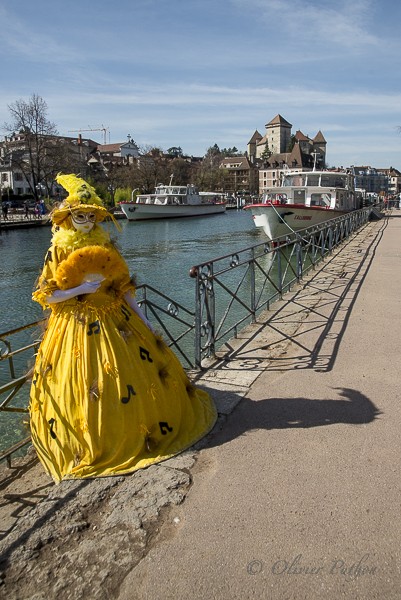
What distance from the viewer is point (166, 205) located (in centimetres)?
5116

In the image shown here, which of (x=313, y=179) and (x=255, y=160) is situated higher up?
(x=255, y=160)

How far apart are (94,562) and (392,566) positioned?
142 centimetres

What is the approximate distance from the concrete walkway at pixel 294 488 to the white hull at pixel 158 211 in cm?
A: 4411

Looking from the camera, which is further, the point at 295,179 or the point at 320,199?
the point at 295,179

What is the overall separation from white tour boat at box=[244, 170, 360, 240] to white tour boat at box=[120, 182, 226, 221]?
2422cm

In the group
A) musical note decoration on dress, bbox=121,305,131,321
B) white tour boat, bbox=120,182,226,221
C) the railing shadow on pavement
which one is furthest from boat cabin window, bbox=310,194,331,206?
white tour boat, bbox=120,182,226,221

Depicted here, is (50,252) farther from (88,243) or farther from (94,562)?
(94,562)

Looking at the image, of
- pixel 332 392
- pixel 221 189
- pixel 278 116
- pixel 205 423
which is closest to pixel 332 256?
pixel 332 392

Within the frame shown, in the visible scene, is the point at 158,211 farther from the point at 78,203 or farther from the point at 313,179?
the point at 78,203

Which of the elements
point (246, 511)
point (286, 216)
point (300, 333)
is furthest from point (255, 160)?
point (246, 511)

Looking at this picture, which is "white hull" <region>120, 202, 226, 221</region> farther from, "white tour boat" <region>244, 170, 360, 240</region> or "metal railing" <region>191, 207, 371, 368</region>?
"metal railing" <region>191, 207, 371, 368</region>

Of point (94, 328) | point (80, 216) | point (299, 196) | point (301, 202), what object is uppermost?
point (299, 196)

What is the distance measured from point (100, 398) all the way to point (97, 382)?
0.35 feet

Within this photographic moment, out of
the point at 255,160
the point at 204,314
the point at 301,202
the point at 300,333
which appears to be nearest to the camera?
the point at 204,314
